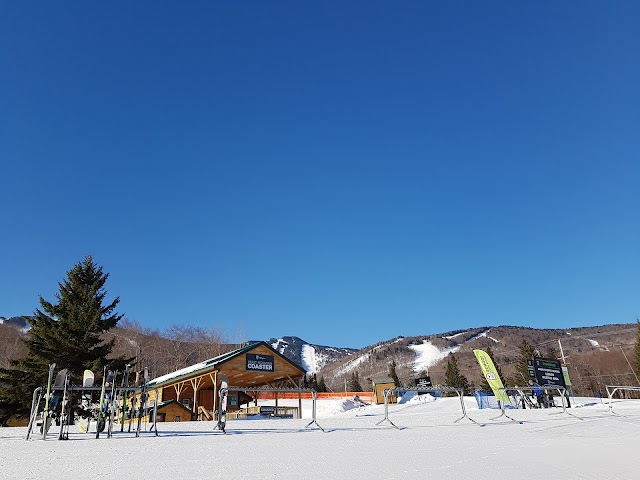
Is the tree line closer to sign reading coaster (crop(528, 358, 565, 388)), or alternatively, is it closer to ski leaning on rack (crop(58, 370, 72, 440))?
ski leaning on rack (crop(58, 370, 72, 440))

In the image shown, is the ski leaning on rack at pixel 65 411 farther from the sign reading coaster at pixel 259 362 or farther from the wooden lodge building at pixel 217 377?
the sign reading coaster at pixel 259 362

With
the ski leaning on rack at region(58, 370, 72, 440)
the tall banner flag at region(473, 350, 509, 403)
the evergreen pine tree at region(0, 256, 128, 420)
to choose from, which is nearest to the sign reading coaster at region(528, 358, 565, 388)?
the tall banner flag at region(473, 350, 509, 403)

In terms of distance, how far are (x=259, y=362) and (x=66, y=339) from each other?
37.9ft

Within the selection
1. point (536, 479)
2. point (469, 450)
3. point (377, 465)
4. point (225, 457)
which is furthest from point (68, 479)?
point (469, 450)

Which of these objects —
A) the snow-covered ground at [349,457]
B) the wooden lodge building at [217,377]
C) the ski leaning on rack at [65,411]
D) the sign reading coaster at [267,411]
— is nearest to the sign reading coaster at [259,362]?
the wooden lodge building at [217,377]

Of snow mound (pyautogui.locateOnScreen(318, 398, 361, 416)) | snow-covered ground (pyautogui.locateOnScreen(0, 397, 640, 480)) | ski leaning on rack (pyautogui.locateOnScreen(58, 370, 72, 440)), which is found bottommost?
snow-covered ground (pyautogui.locateOnScreen(0, 397, 640, 480))

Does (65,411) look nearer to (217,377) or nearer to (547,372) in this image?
(547,372)

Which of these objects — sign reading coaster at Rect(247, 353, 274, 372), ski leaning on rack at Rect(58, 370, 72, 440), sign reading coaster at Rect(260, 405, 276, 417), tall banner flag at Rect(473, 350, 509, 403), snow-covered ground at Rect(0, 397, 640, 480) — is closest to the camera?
snow-covered ground at Rect(0, 397, 640, 480)

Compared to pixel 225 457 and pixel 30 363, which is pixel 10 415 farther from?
pixel 225 457

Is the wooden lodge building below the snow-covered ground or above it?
above

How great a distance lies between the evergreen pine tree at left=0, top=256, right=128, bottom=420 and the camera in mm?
24734

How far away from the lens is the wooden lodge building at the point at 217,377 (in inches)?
1114

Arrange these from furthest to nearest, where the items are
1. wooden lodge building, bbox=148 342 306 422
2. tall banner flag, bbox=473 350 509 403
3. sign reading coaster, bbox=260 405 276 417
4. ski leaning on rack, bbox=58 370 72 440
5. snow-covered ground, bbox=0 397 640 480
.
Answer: wooden lodge building, bbox=148 342 306 422, sign reading coaster, bbox=260 405 276 417, tall banner flag, bbox=473 350 509 403, ski leaning on rack, bbox=58 370 72 440, snow-covered ground, bbox=0 397 640 480

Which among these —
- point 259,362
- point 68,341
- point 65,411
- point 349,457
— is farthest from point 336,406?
point 349,457
